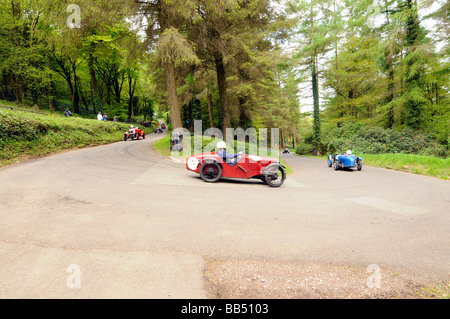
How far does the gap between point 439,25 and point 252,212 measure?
1966 centimetres

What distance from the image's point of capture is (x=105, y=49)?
20531 mm

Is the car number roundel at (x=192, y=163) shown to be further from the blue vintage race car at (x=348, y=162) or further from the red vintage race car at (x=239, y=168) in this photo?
the blue vintage race car at (x=348, y=162)

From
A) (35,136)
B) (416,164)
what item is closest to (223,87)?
(35,136)

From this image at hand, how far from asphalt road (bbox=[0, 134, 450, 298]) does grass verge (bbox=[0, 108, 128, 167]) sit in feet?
13.1

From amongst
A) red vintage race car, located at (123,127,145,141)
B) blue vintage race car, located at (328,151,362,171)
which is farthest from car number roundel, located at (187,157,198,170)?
red vintage race car, located at (123,127,145,141)

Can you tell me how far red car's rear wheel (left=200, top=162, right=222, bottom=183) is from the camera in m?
6.74

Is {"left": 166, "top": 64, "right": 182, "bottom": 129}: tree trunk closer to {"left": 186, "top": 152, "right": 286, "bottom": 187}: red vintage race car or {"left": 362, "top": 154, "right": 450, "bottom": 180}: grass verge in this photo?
{"left": 186, "top": 152, "right": 286, "bottom": 187}: red vintage race car

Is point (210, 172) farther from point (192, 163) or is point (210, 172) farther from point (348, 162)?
point (348, 162)

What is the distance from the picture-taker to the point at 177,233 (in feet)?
10.3

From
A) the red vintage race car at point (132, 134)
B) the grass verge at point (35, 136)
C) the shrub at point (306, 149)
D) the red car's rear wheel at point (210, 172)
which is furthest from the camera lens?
the shrub at point (306, 149)

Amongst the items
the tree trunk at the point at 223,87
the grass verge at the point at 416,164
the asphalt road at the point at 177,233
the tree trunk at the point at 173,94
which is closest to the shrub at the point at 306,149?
the grass verge at the point at 416,164

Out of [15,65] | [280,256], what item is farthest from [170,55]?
[15,65]

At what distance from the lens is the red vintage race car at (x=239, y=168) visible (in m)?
6.75
